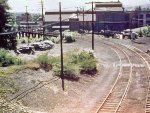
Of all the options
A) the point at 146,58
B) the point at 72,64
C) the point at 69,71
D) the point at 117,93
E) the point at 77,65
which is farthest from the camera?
the point at 146,58

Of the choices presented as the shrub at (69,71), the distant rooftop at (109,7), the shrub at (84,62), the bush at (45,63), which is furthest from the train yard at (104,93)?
the distant rooftop at (109,7)

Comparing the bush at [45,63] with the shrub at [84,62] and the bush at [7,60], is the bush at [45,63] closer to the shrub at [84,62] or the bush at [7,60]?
the bush at [7,60]

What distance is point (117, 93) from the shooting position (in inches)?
1214

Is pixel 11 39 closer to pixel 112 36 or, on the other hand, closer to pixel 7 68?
pixel 7 68

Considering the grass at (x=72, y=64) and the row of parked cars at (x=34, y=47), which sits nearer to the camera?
the grass at (x=72, y=64)

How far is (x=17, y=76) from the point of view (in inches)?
1151

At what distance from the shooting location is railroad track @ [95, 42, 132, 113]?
26.1 m

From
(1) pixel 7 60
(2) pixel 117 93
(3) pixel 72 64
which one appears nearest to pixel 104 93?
(2) pixel 117 93

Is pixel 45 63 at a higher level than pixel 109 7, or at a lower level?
lower

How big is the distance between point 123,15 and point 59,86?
83548mm

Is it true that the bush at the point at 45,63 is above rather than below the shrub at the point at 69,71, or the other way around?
above

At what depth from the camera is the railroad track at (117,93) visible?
26062 mm

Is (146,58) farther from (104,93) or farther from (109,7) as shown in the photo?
(109,7)

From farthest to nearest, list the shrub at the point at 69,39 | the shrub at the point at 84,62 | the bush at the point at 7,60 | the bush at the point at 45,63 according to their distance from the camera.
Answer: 1. the shrub at the point at 69,39
2. the shrub at the point at 84,62
3. the bush at the point at 45,63
4. the bush at the point at 7,60
